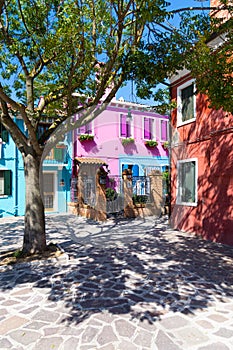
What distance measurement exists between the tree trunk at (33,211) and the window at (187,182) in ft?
17.0

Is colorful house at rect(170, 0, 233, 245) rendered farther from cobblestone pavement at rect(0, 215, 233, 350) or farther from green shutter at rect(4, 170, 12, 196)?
green shutter at rect(4, 170, 12, 196)

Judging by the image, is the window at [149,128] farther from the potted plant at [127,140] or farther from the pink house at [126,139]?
the potted plant at [127,140]

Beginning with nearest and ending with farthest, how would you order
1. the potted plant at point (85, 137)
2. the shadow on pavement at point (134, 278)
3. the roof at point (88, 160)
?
the shadow on pavement at point (134, 278)
the roof at point (88, 160)
the potted plant at point (85, 137)

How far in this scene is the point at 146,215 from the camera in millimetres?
12711

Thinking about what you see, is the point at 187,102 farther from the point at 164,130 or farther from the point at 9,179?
the point at 9,179

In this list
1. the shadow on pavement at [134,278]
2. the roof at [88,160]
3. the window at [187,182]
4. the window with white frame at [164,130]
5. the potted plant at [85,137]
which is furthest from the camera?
the potted plant at [85,137]

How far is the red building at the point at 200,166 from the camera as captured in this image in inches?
289

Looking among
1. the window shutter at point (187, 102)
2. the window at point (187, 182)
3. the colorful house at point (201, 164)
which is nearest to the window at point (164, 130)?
the colorful house at point (201, 164)

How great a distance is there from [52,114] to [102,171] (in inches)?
177

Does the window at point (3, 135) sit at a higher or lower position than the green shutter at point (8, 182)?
higher

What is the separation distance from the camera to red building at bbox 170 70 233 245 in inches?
289

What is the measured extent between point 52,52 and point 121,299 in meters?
5.22

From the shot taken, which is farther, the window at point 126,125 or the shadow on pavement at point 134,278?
the window at point 126,125

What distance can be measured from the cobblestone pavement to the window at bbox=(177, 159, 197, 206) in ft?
6.91
